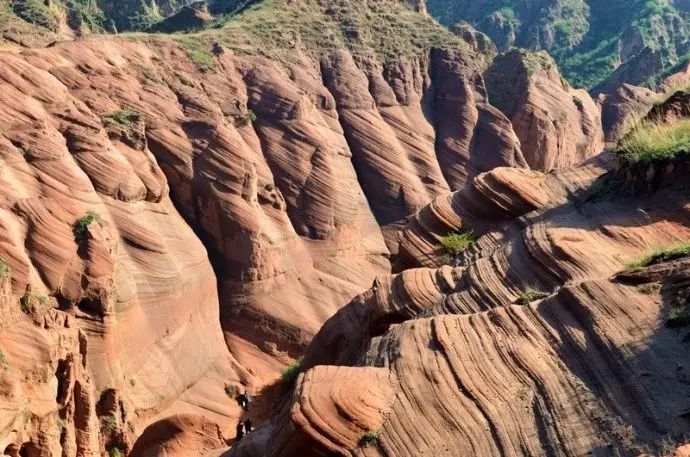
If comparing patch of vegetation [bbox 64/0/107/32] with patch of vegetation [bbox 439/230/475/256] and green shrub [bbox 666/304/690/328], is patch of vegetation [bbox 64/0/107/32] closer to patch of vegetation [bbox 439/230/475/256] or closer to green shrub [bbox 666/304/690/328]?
patch of vegetation [bbox 439/230/475/256]

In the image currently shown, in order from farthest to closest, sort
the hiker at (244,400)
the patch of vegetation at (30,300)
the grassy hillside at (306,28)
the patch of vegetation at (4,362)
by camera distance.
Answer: the grassy hillside at (306,28) → the hiker at (244,400) → the patch of vegetation at (30,300) → the patch of vegetation at (4,362)

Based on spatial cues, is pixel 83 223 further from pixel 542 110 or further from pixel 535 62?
pixel 535 62

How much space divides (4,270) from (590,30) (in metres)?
105

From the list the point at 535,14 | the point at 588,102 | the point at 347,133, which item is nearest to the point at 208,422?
the point at 347,133

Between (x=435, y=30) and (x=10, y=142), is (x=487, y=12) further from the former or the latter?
(x=10, y=142)

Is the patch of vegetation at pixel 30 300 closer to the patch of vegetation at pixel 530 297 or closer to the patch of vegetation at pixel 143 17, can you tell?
the patch of vegetation at pixel 530 297

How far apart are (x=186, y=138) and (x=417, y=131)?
18754 mm

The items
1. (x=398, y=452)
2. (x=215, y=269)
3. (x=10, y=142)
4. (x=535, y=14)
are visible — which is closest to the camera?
(x=398, y=452)

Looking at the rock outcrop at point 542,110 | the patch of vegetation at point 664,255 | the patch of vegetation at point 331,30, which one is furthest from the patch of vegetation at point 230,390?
the rock outcrop at point 542,110

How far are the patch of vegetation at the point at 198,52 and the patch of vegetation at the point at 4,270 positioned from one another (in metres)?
20.6

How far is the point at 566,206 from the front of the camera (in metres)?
15.1

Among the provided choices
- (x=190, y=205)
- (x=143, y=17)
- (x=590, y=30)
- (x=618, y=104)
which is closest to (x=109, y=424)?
(x=190, y=205)

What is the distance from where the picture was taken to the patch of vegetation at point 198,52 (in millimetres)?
40750

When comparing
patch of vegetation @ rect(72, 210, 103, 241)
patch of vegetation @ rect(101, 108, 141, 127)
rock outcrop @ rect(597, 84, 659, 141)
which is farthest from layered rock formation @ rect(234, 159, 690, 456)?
rock outcrop @ rect(597, 84, 659, 141)
